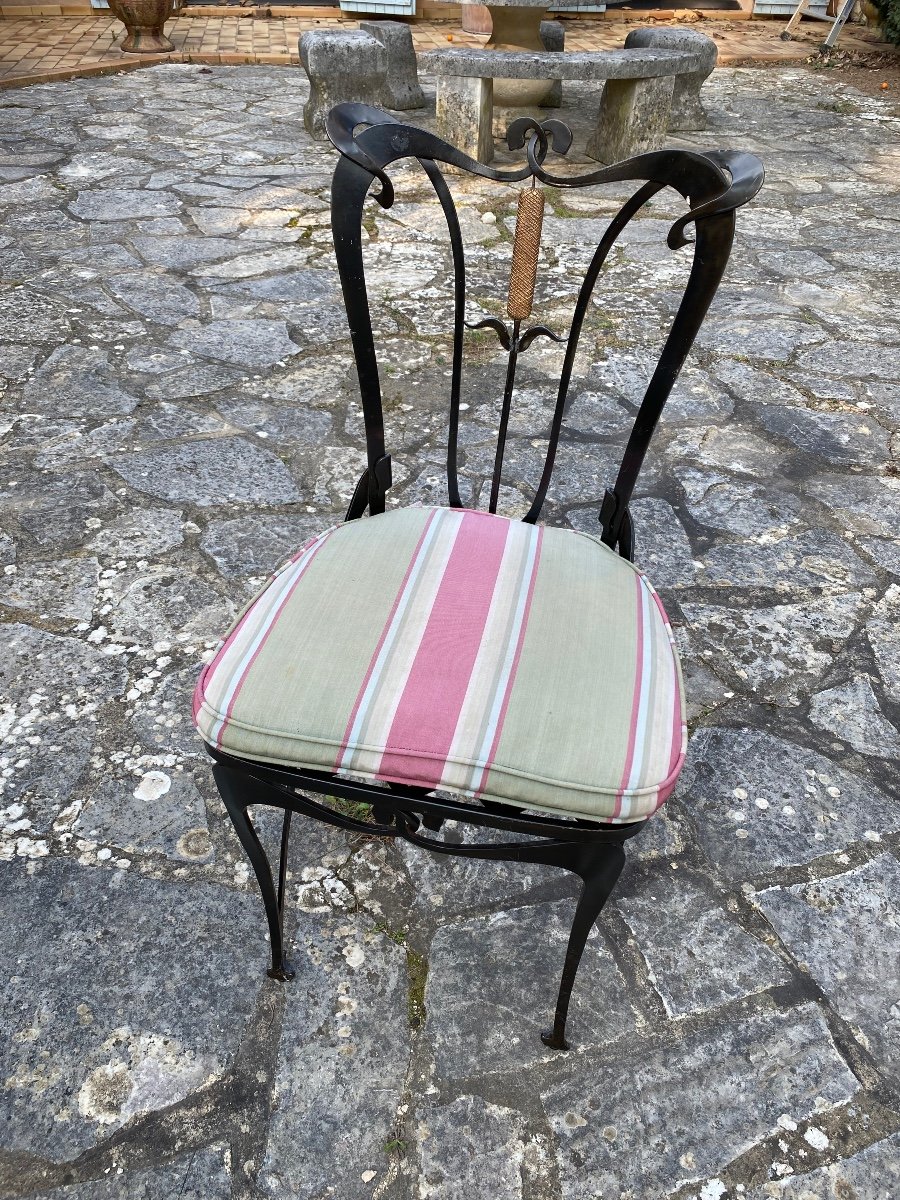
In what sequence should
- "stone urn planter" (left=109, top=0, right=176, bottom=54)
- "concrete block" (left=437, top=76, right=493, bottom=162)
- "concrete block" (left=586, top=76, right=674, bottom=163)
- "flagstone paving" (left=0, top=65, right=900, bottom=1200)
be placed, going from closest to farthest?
"flagstone paving" (left=0, top=65, right=900, bottom=1200) → "concrete block" (left=437, top=76, right=493, bottom=162) → "concrete block" (left=586, top=76, right=674, bottom=163) → "stone urn planter" (left=109, top=0, right=176, bottom=54)

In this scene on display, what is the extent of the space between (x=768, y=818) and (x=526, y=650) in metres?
0.89

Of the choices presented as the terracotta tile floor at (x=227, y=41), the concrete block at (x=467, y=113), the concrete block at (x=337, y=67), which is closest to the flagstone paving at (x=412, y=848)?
the concrete block at (x=467, y=113)

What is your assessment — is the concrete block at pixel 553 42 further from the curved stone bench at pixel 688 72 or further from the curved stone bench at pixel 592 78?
the curved stone bench at pixel 592 78

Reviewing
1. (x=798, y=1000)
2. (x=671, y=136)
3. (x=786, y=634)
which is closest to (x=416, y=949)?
(x=798, y=1000)

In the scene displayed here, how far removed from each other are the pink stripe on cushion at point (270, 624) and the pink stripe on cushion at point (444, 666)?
0.70 feet

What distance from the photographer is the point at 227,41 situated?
24.6 ft

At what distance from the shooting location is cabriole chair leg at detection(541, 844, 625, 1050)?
1125 millimetres

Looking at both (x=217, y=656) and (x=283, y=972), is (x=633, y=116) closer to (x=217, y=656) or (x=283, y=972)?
(x=217, y=656)

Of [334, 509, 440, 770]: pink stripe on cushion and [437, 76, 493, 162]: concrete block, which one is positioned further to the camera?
[437, 76, 493, 162]: concrete block

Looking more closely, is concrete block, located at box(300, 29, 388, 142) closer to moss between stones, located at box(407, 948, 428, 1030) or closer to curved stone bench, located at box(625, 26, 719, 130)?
curved stone bench, located at box(625, 26, 719, 130)

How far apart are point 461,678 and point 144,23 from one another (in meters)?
7.90

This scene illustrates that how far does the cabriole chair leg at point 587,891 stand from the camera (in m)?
1.12

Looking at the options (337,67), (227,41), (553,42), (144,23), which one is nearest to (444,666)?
(337,67)

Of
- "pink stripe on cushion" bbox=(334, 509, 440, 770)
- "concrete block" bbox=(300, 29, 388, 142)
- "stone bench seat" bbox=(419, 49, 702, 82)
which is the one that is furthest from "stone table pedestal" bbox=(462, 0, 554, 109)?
"pink stripe on cushion" bbox=(334, 509, 440, 770)
